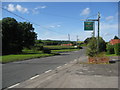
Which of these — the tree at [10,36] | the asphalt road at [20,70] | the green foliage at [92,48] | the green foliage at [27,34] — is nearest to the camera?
the asphalt road at [20,70]

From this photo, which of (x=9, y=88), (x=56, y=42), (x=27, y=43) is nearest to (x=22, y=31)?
(x=27, y=43)

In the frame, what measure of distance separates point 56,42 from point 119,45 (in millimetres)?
116843

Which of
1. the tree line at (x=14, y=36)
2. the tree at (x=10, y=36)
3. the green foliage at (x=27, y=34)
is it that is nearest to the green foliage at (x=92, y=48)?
the tree line at (x=14, y=36)

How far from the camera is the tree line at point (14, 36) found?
43156 mm

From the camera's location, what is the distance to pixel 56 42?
151 metres

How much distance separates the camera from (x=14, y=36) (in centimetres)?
4750

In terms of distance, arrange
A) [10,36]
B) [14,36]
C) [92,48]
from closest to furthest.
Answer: [92,48] < [10,36] < [14,36]

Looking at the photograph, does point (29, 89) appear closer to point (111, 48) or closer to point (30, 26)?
point (111, 48)

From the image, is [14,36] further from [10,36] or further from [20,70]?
[20,70]

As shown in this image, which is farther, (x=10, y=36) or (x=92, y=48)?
(x=10, y=36)

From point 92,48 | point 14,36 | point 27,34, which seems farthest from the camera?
point 27,34

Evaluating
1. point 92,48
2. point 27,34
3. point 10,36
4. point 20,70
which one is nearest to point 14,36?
point 10,36

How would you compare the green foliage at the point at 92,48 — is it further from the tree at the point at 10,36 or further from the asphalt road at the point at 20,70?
the tree at the point at 10,36

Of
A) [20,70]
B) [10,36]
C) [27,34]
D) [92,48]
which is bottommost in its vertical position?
[20,70]
